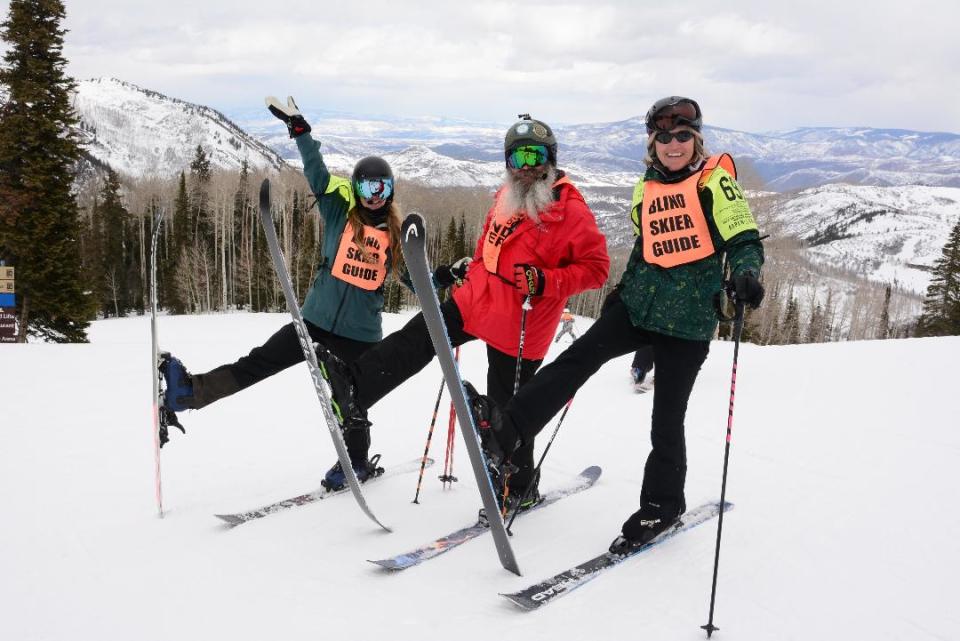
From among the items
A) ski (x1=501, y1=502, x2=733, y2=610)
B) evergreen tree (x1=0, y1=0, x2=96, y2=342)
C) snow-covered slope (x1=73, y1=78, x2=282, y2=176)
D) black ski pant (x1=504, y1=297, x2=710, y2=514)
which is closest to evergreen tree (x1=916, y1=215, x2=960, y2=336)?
ski (x1=501, y1=502, x2=733, y2=610)

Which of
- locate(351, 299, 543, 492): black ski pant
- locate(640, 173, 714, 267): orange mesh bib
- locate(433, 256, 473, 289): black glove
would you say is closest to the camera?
locate(640, 173, 714, 267): orange mesh bib

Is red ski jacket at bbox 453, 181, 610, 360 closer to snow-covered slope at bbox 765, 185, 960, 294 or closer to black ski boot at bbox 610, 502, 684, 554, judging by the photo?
black ski boot at bbox 610, 502, 684, 554

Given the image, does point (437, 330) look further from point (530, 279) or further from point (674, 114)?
point (674, 114)

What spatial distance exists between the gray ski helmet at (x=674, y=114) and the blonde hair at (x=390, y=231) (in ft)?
5.50

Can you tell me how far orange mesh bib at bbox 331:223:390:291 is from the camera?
373 cm

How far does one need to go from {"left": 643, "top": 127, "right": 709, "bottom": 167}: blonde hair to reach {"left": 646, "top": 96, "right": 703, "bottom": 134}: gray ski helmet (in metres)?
0.04

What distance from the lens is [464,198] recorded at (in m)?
69.5

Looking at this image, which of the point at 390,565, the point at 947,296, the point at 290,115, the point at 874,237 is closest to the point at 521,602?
the point at 390,565

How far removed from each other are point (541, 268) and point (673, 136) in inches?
35.1

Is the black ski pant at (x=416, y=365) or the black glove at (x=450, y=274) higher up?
the black glove at (x=450, y=274)

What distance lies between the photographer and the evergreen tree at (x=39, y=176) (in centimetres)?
1862

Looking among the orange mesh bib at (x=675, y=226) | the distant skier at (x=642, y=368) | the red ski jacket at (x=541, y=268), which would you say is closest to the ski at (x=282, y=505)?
the red ski jacket at (x=541, y=268)

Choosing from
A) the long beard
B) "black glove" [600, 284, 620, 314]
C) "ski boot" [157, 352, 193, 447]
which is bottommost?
"ski boot" [157, 352, 193, 447]

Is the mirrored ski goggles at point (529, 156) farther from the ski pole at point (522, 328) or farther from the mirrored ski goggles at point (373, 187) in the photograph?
the mirrored ski goggles at point (373, 187)
